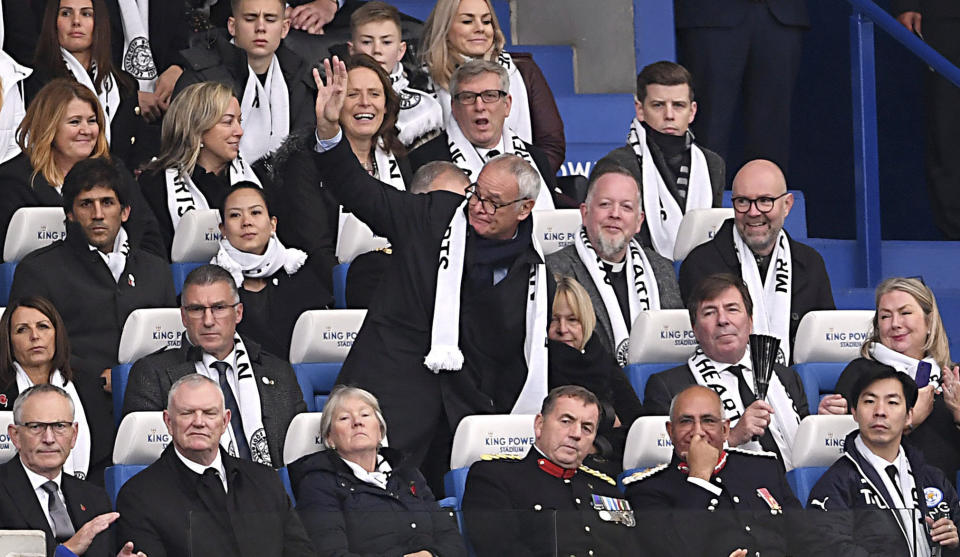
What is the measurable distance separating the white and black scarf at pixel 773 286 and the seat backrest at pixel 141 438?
221 centimetres

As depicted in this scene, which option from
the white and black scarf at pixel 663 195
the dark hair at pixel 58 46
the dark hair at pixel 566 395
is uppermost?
the dark hair at pixel 58 46

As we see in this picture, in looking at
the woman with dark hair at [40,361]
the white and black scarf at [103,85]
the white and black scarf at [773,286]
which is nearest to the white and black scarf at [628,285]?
the white and black scarf at [773,286]

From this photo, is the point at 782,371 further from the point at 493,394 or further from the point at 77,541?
the point at 77,541

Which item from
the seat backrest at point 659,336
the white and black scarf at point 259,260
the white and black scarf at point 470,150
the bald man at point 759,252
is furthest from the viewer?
the white and black scarf at point 470,150

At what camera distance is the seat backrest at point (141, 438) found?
23.0ft

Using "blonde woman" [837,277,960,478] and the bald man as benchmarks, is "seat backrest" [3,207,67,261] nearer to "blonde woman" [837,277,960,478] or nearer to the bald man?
the bald man

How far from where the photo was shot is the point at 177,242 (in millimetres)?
8273

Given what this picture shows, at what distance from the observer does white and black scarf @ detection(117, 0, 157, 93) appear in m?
9.16

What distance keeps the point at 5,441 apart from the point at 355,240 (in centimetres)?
179

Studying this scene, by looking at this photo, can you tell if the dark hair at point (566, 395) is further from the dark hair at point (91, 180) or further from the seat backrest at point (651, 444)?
the dark hair at point (91, 180)

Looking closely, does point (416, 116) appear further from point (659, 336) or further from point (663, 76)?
point (659, 336)

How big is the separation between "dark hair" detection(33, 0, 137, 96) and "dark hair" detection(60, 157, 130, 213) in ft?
2.99

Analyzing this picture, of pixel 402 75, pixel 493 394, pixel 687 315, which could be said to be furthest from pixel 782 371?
pixel 402 75

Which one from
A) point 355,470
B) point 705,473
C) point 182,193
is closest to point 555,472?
point 705,473
